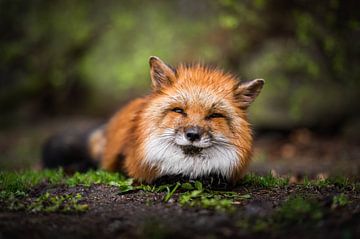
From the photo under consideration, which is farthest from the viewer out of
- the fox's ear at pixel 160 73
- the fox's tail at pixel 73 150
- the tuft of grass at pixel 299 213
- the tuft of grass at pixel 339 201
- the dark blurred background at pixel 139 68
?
the dark blurred background at pixel 139 68

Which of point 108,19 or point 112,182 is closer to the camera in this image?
point 112,182

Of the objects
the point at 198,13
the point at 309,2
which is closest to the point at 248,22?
the point at 309,2

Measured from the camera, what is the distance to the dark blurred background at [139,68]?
1274cm

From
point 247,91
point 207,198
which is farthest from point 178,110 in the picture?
point 207,198

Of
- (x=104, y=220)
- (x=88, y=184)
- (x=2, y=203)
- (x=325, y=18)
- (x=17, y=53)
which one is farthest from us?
(x=17, y=53)

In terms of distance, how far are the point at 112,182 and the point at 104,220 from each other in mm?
1746

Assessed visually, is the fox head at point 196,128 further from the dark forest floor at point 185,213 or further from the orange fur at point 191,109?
the dark forest floor at point 185,213

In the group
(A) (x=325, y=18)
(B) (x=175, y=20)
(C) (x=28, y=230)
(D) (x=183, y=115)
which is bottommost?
(C) (x=28, y=230)

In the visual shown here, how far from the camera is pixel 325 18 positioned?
9.78 m

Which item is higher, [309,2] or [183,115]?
[309,2]

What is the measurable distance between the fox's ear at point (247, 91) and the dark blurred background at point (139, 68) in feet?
17.8

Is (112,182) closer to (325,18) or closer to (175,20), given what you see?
(325,18)

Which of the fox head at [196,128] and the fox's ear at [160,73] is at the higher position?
the fox's ear at [160,73]

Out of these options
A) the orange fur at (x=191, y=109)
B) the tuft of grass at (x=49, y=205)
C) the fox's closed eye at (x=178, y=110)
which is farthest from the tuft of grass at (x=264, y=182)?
the tuft of grass at (x=49, y=205)
